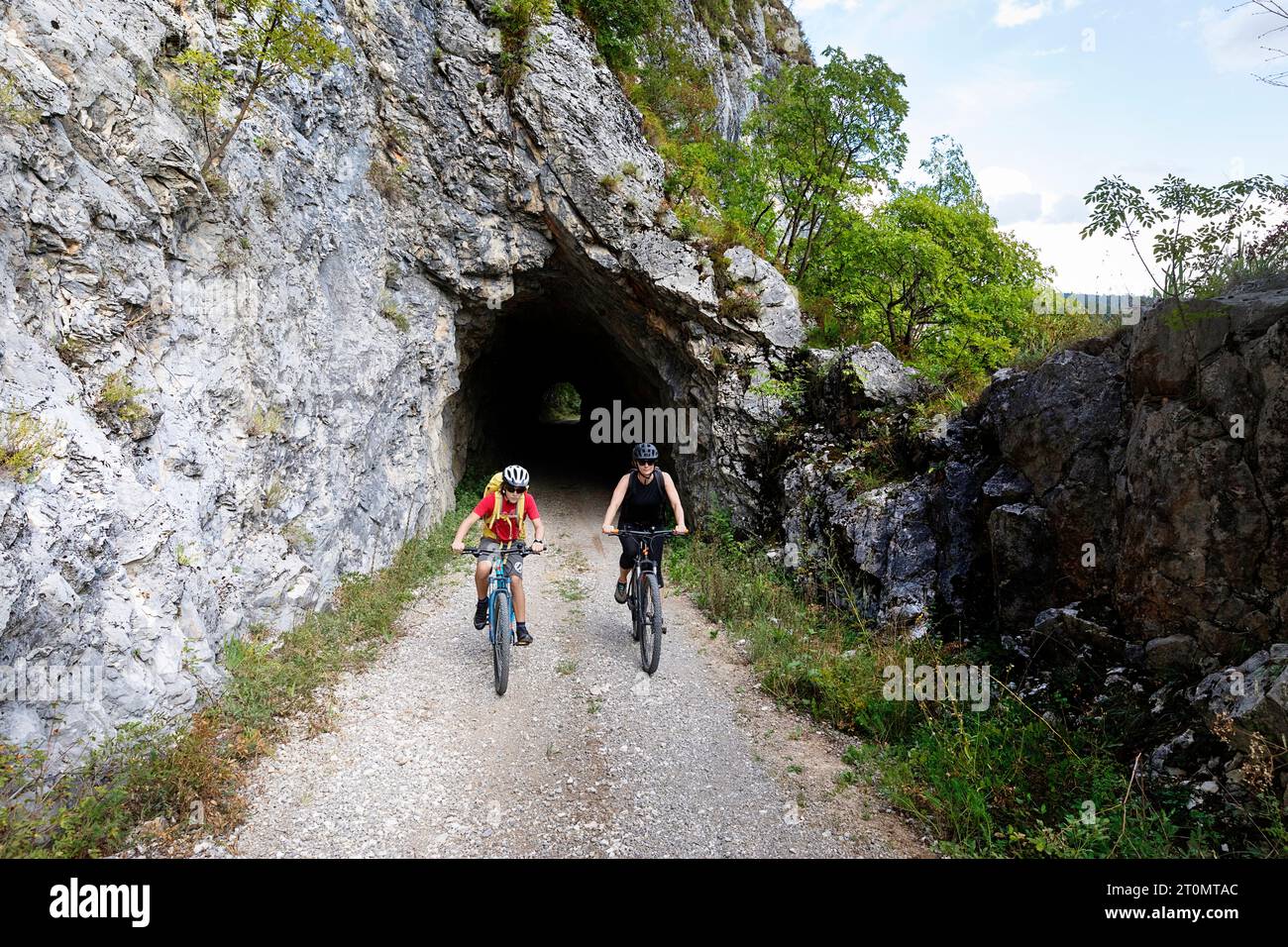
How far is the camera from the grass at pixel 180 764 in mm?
3738

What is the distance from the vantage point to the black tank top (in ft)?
25.0

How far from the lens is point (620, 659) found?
7.46 metres

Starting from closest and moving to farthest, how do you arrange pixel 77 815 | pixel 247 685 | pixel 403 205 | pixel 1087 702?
1. pixel 77 815
2. pixel 1087 702
3. pixel 247 685
4. pixel 403 205

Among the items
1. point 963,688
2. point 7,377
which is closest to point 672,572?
point 963,688

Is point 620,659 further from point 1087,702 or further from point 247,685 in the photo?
point 1087,702

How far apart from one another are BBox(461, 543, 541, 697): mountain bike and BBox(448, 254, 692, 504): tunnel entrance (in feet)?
26.0

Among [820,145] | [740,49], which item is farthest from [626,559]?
[740,49]

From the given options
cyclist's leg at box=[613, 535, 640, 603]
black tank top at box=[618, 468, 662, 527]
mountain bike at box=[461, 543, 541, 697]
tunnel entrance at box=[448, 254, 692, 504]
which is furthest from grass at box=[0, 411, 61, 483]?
tunnel entrance at box=[448, 254, 692, 504]

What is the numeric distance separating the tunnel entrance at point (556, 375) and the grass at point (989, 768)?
8.20m

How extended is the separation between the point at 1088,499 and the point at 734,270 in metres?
8.52

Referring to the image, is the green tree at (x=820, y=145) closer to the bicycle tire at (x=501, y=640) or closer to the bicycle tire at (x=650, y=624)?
the bicycle tire at (x=650, y=624)

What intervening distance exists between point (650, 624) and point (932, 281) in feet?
27.9

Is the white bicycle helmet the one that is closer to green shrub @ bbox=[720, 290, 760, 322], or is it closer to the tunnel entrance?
green shrub @ bbox=[720, 290, 760, 322]

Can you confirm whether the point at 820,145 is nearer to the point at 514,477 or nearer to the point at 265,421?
the point at 514,477
